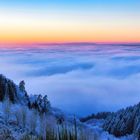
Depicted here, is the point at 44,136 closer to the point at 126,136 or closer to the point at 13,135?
the point at 13,135

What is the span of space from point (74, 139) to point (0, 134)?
489cm

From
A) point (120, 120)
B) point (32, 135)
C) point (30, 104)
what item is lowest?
point (120, 120)

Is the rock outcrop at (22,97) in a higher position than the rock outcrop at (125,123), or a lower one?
higher

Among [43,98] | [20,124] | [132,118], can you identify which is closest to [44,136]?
[20,124]

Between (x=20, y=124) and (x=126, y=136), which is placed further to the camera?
(x=126, y=136)

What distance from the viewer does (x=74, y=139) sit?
25.8m

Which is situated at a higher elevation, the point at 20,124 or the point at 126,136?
the point at 20,124

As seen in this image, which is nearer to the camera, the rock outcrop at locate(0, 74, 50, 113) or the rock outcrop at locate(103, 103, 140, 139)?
the rock outcrop at locate(0, 74, 50, 113)

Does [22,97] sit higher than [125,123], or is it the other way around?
[22,97]

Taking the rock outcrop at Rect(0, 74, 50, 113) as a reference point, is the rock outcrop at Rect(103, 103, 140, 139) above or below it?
below

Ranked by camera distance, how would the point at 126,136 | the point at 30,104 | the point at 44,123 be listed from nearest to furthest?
the point at 44,123, the point at 30,104, the point at 126,136

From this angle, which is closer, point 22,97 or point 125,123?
point 22,97

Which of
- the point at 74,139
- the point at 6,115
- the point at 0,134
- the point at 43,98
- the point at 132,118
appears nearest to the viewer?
the point at 0,134

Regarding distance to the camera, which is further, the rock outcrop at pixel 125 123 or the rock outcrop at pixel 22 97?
the rock outcrop at pixel 125 123
